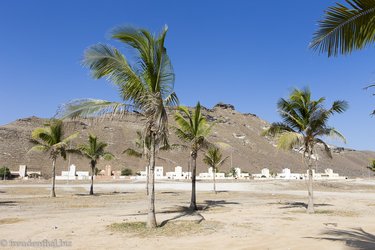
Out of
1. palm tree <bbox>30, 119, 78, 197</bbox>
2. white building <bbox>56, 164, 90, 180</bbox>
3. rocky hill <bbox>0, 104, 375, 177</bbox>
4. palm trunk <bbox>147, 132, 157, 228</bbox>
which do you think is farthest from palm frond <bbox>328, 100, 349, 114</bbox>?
white building <bbox>56, 164, 90, 180</bbox>

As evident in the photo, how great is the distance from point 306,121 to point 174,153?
86743 mm

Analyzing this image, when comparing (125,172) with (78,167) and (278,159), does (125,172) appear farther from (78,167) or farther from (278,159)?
(278,159)

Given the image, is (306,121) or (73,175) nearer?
(306,121)

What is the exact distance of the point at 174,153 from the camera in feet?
342

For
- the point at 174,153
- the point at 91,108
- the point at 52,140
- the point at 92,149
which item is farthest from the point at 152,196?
the point at 174,153

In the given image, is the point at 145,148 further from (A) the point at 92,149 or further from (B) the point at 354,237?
(A) the point at 92,149

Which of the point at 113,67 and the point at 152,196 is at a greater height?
the point at 113,67

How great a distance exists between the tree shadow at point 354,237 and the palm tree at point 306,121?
671 cm

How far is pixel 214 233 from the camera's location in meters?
11.2

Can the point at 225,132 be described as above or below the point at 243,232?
above

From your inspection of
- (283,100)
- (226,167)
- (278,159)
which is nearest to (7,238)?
(283,100)

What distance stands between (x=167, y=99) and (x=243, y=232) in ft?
16.6

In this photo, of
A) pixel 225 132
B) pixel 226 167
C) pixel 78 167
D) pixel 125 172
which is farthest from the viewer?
pixel 225 132

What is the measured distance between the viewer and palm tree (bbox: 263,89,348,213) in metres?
18.0
